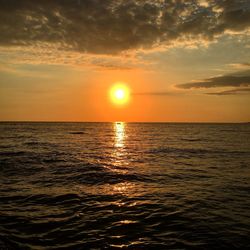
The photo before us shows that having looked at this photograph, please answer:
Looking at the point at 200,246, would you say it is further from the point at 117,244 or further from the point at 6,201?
the point at 6,201

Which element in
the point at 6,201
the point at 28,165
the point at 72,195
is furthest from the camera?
the point at 28,165

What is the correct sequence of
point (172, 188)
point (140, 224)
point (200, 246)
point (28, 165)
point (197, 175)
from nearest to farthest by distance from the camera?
1. point (200, 246)
2. point (140, 224)
3. point (172, 188)
4. point (197, 175)
5. point (28, 165)

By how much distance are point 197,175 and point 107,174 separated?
242 inches

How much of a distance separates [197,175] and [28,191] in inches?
424

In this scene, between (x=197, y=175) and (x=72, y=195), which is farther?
(x=197, y=175)

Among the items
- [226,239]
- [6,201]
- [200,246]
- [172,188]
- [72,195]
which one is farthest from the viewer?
[172,188]

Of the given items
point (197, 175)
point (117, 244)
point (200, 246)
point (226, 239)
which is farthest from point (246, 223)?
point (197, 175)

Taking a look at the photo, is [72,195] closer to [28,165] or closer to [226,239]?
[226,239]

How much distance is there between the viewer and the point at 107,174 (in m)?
18.4

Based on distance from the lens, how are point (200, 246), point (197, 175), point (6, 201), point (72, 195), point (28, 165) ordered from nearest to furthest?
point (200, 246) → point (6, 201) → point (72, 195) → point (197, 175) → point (28, 165)

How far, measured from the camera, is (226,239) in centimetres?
787

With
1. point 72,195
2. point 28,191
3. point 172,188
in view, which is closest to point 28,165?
point 28,191

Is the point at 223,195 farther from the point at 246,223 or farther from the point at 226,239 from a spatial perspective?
the point at 226,239

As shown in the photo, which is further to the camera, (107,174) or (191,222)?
(107,174)
